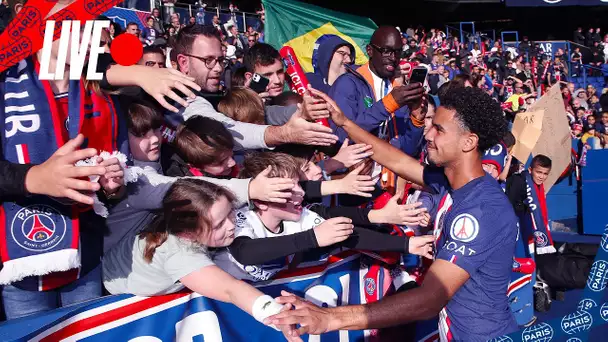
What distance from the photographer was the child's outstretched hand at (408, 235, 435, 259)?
3.36 metres

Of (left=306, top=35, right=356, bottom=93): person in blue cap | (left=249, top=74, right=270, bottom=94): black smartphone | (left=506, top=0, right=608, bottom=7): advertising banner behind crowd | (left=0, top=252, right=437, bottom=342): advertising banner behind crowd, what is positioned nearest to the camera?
(left=0, top=252, right=437, bottom=342): advertising banner behind crowd

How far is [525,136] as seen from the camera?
24.1 ft

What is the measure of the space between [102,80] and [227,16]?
14.5 m

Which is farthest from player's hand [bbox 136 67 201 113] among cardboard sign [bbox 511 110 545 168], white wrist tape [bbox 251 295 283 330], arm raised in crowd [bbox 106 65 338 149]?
cardboard sign [bbox 511 110 545 168]

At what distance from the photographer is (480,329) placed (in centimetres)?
288

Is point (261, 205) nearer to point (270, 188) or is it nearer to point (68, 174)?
point (270, 188)

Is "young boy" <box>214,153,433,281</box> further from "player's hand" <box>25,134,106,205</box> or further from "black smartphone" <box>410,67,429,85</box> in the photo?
"black smartphone" <box>410,67,429,85</box>

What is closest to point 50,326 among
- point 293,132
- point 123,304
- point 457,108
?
point 123,304

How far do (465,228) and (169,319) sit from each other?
55.7 inches

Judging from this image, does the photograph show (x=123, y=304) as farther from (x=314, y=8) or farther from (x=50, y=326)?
(x=314, y=8)

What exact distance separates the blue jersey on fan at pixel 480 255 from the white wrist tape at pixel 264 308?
0.88 m

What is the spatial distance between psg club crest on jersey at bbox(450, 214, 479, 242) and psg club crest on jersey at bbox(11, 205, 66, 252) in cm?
175

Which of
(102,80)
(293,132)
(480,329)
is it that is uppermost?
(102,80)

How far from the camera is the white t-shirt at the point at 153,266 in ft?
8.33
